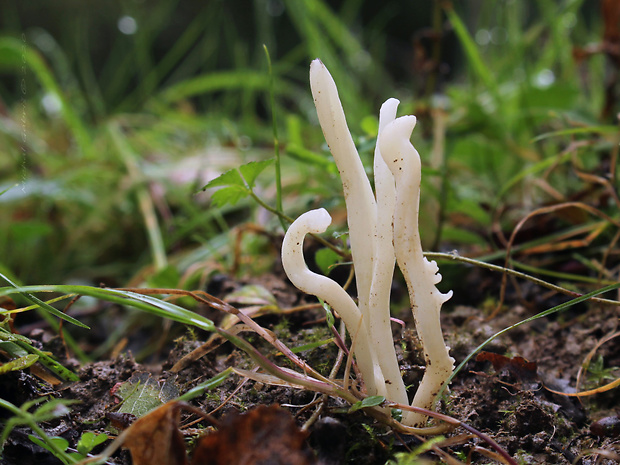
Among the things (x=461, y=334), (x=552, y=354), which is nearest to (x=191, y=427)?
(x=461, y=334)

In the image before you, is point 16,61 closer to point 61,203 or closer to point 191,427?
point 61,203

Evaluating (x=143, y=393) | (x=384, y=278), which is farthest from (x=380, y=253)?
(x=143, y=393)

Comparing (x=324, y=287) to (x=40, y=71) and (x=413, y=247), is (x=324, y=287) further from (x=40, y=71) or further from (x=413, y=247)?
(x=40, y=71)

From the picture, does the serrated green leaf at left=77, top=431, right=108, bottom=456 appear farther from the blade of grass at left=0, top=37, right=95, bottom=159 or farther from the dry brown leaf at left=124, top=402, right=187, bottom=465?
the blade of grass at left=0, top=37, right=95, bottom=159

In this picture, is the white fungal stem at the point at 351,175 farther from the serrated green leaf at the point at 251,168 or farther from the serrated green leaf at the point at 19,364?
the serrated green leaf at the point at 19,364

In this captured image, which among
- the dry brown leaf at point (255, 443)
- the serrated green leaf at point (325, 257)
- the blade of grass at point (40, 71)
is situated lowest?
the dry brown leaf at point (255, 443)

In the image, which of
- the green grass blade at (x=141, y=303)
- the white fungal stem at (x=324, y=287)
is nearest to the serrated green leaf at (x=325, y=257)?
the white fungal stem at (x=324, y=287)

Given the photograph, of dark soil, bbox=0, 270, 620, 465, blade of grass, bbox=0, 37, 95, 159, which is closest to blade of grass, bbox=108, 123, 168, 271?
blade of grass, bbox=0, 37, 95, 159

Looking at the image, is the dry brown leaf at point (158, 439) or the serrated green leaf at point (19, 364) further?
the serrated green leaf at point (19, 364)
